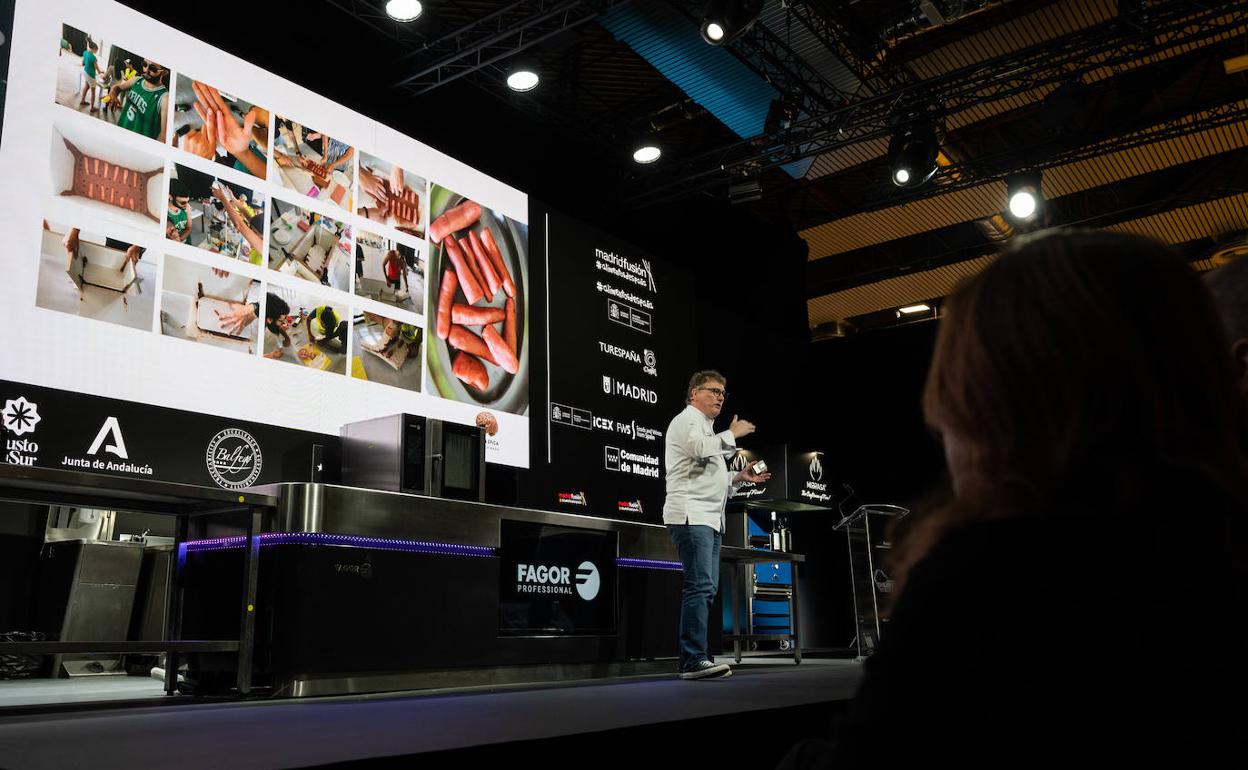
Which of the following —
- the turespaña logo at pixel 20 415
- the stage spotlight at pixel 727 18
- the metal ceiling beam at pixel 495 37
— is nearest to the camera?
the turespaña logo at pixel 20 415

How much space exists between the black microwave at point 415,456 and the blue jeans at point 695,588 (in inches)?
43.4

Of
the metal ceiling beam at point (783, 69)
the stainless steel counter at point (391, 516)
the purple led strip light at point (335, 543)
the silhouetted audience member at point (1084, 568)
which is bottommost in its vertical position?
the silhouetted audience member at point (1084, 568)

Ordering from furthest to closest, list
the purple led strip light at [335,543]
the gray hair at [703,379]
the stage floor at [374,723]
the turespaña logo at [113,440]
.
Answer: the gray hair at [703,379], the turespaña logo at [113,440], the purple led strip light at [335,543], the stage floor at [374,723]

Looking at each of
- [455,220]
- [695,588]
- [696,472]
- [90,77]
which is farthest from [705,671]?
[90,77]

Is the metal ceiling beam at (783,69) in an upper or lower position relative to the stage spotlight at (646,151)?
upper

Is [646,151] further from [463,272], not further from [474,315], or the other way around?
[474,315]

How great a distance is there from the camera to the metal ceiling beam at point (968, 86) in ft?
20.6

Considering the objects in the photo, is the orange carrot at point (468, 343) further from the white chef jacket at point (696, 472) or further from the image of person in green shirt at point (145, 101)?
the image of person in green shirt at point (145, 101)

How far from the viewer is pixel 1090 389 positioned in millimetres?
690

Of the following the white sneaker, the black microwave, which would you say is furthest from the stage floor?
the black microwave

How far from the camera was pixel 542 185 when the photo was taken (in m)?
7.38

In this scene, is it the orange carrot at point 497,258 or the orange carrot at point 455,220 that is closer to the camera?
the orange carrot at point 455,220

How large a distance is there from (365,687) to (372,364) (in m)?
2.10

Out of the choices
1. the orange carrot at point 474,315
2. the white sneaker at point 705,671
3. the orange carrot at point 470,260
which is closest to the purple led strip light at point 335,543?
the white sneaker at point 705,671
